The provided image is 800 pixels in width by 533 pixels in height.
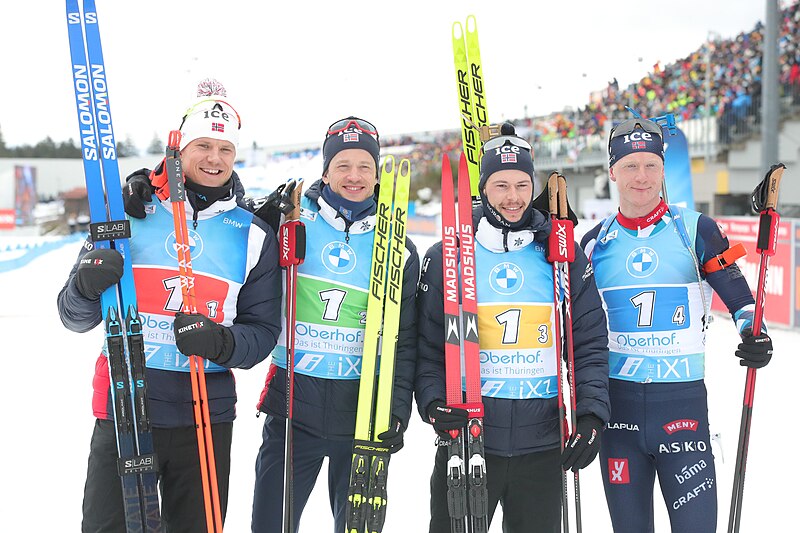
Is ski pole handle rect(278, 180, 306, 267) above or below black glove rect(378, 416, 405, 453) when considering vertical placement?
above

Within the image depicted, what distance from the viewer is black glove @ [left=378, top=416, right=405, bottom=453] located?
225 cm

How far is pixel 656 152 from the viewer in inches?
99.1

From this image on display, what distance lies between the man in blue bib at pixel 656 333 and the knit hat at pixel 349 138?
34.2 inches

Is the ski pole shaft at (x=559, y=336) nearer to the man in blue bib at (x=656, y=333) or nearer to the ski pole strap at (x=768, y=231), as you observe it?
the man in blue bib at (x=656, y=333)

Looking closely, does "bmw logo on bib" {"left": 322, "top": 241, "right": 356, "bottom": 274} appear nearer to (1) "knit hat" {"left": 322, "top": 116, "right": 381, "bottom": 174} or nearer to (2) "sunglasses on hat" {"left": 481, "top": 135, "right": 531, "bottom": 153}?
(1) "knit hat" {"left": 322, "top": 116, "right": 381, "bottom": 174}

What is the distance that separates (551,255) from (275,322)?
0.89 m

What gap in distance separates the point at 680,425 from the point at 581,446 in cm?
49

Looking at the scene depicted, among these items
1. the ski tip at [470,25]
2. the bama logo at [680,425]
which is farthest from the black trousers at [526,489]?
the ski tip at [470,25]

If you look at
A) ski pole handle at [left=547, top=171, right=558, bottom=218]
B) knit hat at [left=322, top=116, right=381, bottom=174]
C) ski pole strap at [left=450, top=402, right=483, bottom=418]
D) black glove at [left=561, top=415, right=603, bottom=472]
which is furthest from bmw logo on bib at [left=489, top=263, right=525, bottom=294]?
knit hat at [left=322, top=116, right=381, bottom=174]

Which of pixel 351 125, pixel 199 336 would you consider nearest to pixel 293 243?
pixel 199 336

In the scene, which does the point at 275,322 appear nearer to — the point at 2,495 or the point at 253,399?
the point at 2,495

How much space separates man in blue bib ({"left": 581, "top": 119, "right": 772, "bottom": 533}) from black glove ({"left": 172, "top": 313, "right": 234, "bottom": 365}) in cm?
131

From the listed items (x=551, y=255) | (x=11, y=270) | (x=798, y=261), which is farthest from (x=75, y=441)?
(x=11, y=270)

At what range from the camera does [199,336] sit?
6.54ft
